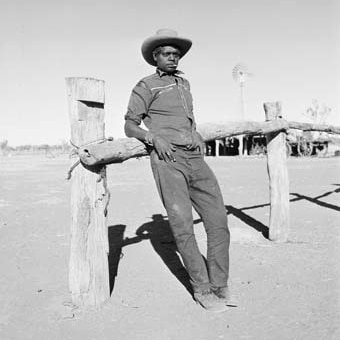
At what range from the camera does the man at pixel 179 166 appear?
326 cm

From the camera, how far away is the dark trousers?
10.7ft

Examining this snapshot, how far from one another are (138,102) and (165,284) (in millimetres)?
1755

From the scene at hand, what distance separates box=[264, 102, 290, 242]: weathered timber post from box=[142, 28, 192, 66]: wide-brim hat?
233cm

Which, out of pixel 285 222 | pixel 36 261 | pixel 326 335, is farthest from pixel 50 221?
pixel 326 335

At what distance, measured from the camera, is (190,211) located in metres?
3.31

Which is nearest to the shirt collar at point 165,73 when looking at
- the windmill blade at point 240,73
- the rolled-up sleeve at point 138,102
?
the rolled-up sleeve at point 138,102

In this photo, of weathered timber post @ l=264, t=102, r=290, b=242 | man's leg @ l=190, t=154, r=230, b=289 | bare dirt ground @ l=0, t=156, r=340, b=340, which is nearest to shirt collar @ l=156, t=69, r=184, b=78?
man's leg @ l=190, t=154, r=230, b=289

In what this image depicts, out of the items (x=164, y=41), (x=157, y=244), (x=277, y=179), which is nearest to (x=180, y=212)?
(x=164, y=41)

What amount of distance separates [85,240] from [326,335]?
1852 mm

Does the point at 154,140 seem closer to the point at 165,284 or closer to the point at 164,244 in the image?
the point at 165,284

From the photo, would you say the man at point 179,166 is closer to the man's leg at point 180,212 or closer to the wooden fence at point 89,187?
the man's leg at point 180,212

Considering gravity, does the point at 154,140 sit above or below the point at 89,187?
above

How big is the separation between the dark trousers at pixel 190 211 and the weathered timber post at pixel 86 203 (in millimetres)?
504

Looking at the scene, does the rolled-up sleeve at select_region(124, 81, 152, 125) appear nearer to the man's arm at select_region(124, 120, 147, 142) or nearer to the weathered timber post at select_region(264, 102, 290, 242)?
the man's arm at select_region(124, 120, 147, 142)
